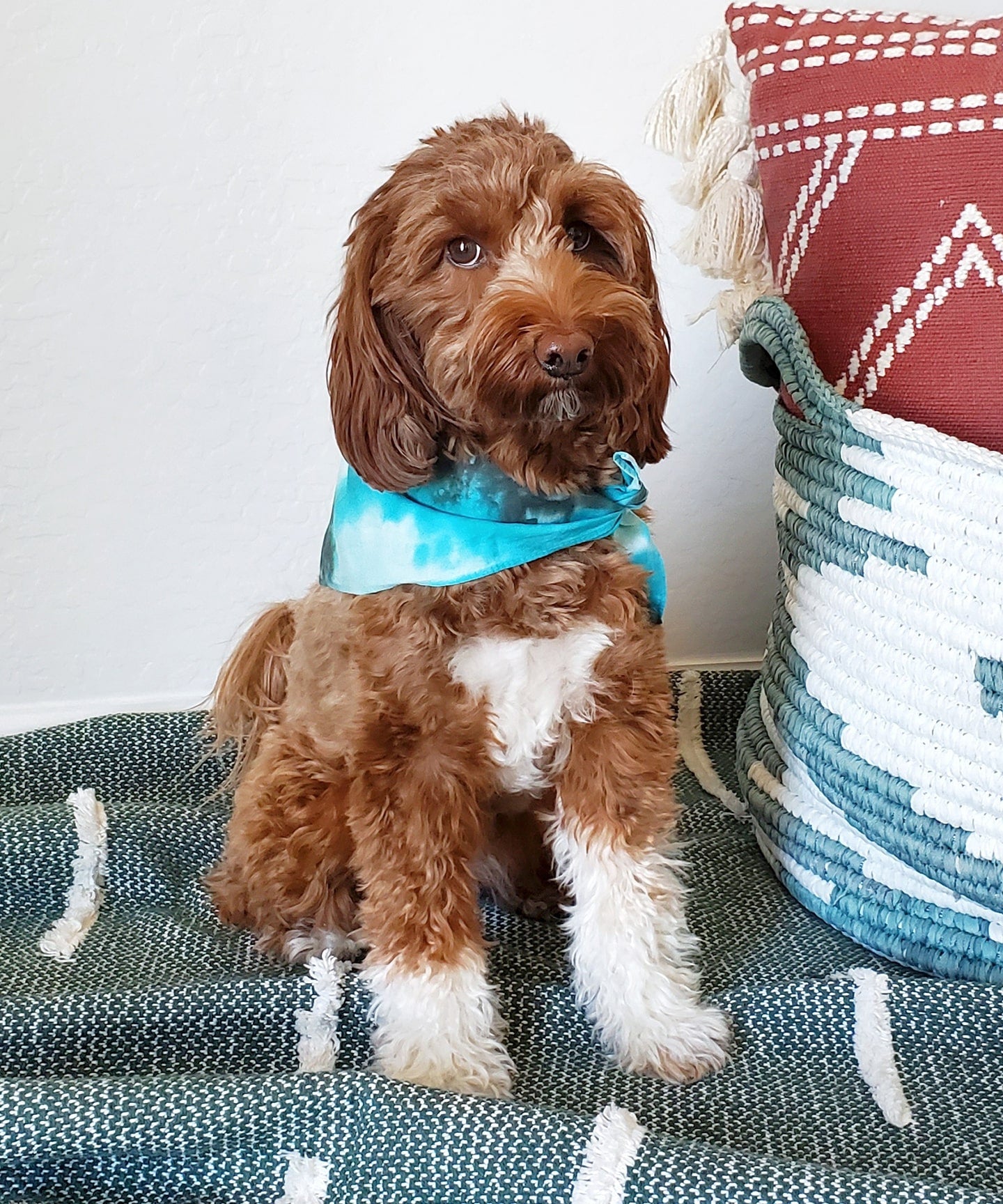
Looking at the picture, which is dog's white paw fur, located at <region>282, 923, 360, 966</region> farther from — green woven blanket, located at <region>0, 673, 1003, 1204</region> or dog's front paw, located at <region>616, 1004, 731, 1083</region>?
dog's front paw, located at <region>616, 1004, 731, 1083</region>

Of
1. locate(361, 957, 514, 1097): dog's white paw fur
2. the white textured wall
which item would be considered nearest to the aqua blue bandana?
locate(361, 957, 514, 1097): dog's white paw fur

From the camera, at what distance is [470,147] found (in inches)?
43.3

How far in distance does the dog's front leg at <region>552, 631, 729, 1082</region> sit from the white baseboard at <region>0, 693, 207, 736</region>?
93cm

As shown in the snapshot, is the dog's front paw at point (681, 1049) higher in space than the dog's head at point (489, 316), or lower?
lower

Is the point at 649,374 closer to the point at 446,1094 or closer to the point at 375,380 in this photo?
Answer: the point at 375,380

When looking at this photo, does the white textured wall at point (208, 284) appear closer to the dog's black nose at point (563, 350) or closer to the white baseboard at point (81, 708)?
the white baseboard at point (81, 708)

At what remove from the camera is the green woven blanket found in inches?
38.4

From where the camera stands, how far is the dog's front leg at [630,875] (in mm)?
1198

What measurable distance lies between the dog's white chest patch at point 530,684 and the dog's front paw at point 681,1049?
0.31 meters

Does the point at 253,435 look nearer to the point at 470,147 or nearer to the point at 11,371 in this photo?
the point at 11,371

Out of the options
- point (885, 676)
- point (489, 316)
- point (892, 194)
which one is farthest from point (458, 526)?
point (892, 194)

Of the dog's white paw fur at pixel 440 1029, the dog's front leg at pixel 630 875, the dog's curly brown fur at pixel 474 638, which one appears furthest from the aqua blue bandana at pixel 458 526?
the dog's white paw fur at pixel 440 1029

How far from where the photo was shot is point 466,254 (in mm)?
1105

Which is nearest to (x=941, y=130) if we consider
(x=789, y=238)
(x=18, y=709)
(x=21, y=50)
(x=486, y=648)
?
(x=789, y=238)
